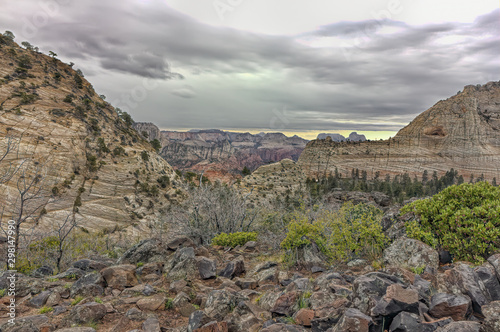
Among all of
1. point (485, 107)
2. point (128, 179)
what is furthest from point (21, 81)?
point (485, 107)

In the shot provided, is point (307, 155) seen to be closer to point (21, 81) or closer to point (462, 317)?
point (21, 81)

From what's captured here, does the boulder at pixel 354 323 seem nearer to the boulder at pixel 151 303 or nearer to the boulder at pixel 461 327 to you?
the boulder at pixel 461 327

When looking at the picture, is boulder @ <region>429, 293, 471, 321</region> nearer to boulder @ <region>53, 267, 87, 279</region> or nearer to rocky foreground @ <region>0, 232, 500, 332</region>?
rocky foreground @ <region>0, 232, 500, 332</region>

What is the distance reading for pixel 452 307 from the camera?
13.9 feet

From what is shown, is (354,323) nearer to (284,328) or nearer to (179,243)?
(284,328)

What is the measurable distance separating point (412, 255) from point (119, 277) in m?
8.32

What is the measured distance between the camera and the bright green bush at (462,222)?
21.6ft

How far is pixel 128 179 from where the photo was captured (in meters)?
44.8

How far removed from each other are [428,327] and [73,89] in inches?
2785

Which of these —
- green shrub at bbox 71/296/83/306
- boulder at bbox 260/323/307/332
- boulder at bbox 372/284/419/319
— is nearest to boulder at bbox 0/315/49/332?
green shrub at bbox 71/296/83/306

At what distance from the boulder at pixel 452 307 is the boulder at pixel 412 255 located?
2216 millimetres

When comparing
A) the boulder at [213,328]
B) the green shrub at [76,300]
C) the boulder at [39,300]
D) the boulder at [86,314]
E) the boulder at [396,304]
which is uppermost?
the boulder at [396,304]

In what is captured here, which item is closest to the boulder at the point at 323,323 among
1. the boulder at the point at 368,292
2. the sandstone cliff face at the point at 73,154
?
the boulder at the point at 368,292

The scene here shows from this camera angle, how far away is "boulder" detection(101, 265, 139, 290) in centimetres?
733
